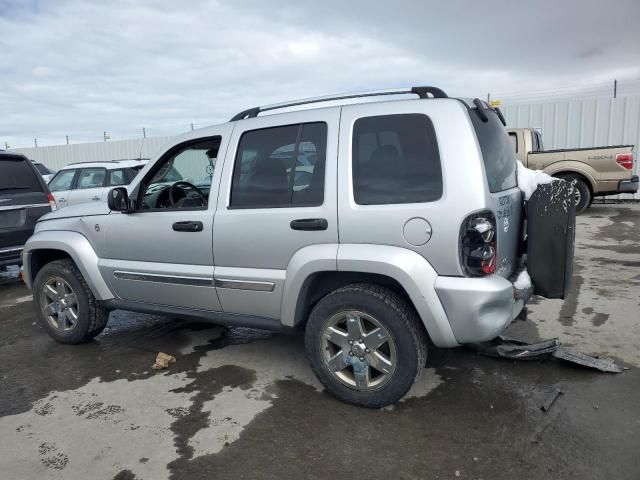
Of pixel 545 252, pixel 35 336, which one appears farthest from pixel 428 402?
pixel 35 336

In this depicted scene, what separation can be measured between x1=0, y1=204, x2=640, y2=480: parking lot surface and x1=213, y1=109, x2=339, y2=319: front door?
696 millimetres

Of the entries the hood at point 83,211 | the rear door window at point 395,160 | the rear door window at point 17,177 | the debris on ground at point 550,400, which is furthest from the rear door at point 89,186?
the debris on ground at point 550,400

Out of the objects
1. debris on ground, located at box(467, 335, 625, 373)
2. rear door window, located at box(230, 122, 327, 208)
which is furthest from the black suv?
debris on ground, located at box(467, 335, 625, 373)

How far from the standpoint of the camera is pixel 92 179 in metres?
10.3

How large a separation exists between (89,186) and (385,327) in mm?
9248

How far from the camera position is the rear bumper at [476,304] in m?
2.65

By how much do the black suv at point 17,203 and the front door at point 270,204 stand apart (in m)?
4.28

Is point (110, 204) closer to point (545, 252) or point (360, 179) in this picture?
point (360, 179)

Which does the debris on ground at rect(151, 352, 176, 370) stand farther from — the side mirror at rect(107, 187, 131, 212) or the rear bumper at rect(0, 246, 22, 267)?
the rear bumper at rect(0, 246, 22, 267)

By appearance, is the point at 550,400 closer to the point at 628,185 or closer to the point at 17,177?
the point at 17,177

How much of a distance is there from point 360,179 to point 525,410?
1.75 metres

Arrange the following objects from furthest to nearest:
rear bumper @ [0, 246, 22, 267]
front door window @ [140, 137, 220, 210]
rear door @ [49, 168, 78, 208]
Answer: rear door @ [49, 168, 78, 208] → rear bumper @ [0, 246, 22, 267] → front door window @ [140, 137, 220, 210]

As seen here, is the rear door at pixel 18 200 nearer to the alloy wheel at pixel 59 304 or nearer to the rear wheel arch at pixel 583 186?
the alloy wheel at pixel 59 304

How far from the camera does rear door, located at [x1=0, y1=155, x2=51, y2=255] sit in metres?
6.25
